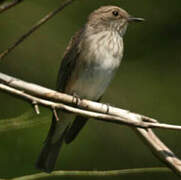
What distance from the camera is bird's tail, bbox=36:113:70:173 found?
3.77m

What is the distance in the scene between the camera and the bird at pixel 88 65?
3.91 metres

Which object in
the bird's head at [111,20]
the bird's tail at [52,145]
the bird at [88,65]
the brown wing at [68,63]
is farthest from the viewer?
the bird's head at [111,20]

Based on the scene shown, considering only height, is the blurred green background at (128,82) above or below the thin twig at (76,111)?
below

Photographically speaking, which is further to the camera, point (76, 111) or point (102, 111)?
point (102, 111)

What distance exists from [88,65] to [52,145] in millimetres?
602

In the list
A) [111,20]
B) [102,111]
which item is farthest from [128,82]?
[102,111]

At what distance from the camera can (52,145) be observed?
13.1 ft

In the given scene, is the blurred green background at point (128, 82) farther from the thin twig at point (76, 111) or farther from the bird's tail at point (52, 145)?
the thin twig at point (76, 111)

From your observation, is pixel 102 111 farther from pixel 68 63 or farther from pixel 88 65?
pixel 68 63

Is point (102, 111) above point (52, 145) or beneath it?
above

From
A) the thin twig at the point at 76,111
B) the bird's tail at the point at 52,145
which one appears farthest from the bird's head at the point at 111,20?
the thin twig at the point at 76,111

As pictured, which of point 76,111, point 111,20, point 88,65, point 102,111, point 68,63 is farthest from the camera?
point 111,20

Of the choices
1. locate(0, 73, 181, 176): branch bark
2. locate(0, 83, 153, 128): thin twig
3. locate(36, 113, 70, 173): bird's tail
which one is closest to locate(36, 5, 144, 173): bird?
locate(36, 113, 70, 173): bird's tail

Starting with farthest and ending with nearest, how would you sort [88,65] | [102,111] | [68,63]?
[68,63]
[88,65]
[102,111]
